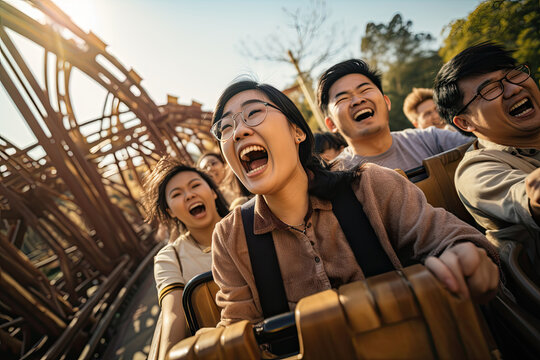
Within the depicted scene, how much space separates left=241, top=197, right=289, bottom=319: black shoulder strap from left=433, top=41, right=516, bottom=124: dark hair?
1.41m

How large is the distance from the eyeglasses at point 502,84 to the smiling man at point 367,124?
818mm

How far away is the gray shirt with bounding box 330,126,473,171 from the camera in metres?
2.27

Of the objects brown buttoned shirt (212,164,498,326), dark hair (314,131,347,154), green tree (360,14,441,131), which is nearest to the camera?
brown buttoned shirt (212,164,498,326)

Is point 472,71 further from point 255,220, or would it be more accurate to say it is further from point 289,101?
point 255,220

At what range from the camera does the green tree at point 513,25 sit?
4.11 feet

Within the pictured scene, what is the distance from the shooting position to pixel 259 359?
669mm

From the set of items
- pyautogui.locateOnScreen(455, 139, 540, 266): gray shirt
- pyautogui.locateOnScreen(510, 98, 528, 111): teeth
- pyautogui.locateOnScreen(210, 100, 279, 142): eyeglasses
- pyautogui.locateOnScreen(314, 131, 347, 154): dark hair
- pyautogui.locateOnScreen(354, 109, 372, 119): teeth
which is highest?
pyautogui.locateOnScreen(210, 100, 279, 142): eyeglasses

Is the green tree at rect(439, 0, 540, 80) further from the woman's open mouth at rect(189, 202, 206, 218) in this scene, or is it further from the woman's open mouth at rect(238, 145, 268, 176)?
the woman's open mouth at rect(189, 202, 206, 218)

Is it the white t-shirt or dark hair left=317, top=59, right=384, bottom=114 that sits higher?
dark hair left=317, top=59, right=384, bottom=114

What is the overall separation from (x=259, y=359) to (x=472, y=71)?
179 cm

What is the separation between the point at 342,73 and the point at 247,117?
139 centimetres

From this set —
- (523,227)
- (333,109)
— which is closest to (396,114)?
(333,109)

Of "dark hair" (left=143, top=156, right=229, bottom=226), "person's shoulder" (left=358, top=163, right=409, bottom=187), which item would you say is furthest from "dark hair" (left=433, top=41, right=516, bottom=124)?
"dark hair" (left=143, top=156, right=229, bottom=226)

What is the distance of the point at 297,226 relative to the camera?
3.98 feet
